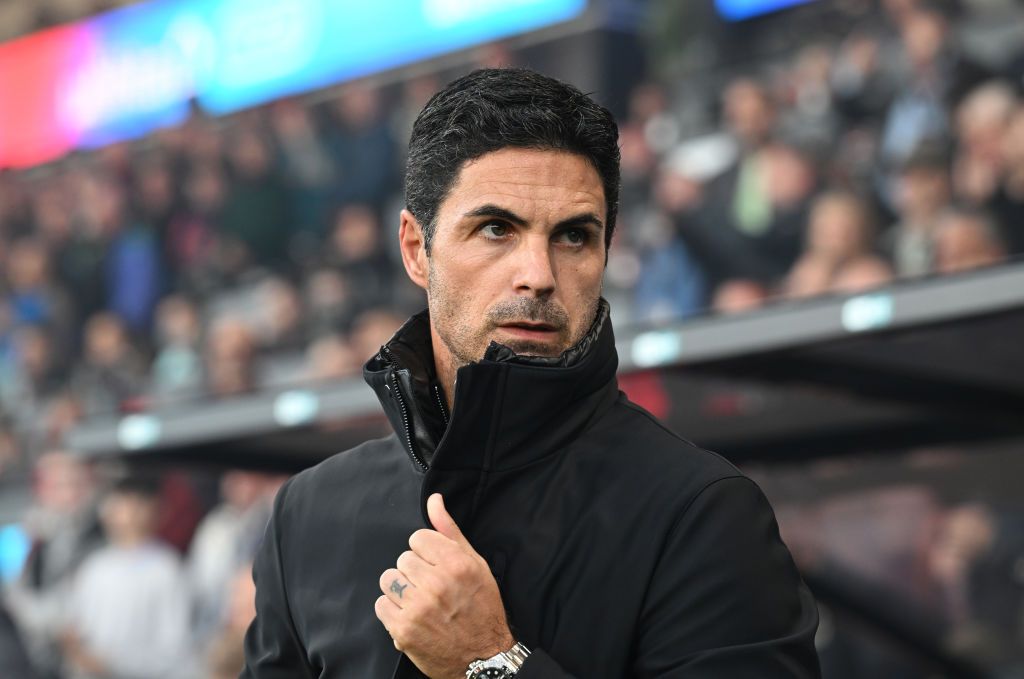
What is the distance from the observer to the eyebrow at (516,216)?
1.63m

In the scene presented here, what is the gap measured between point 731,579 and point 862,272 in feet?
12.4

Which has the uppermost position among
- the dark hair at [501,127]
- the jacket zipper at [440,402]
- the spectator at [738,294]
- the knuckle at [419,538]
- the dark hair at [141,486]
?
the dark hair at [501,127]

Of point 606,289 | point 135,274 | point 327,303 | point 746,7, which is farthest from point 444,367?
point 135,274

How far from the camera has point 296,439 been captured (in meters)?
5.77

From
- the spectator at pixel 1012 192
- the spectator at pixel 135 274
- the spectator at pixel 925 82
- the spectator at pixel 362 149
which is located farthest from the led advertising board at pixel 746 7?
the spectator at pixel 135 274

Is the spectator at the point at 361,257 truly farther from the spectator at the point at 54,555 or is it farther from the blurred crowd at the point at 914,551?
the blurred crowd at the point at 914,551

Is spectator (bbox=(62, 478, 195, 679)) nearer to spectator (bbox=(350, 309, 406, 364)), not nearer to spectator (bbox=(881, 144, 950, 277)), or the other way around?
spectator (bbox=(350, 309, 406, 364))

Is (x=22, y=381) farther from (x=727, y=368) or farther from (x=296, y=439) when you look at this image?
(x=727, y=368)

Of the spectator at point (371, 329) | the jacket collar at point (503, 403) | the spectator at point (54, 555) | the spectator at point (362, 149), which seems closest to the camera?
the jacket collar at point (503, 403)

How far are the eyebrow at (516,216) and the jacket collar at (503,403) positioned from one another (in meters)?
0.10

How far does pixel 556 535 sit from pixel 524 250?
309mm

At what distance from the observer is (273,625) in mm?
1779

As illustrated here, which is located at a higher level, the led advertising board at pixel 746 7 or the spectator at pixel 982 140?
the led advertising board at pixel 746 7

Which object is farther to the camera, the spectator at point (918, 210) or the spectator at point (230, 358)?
the spectator at point (230, 358)
